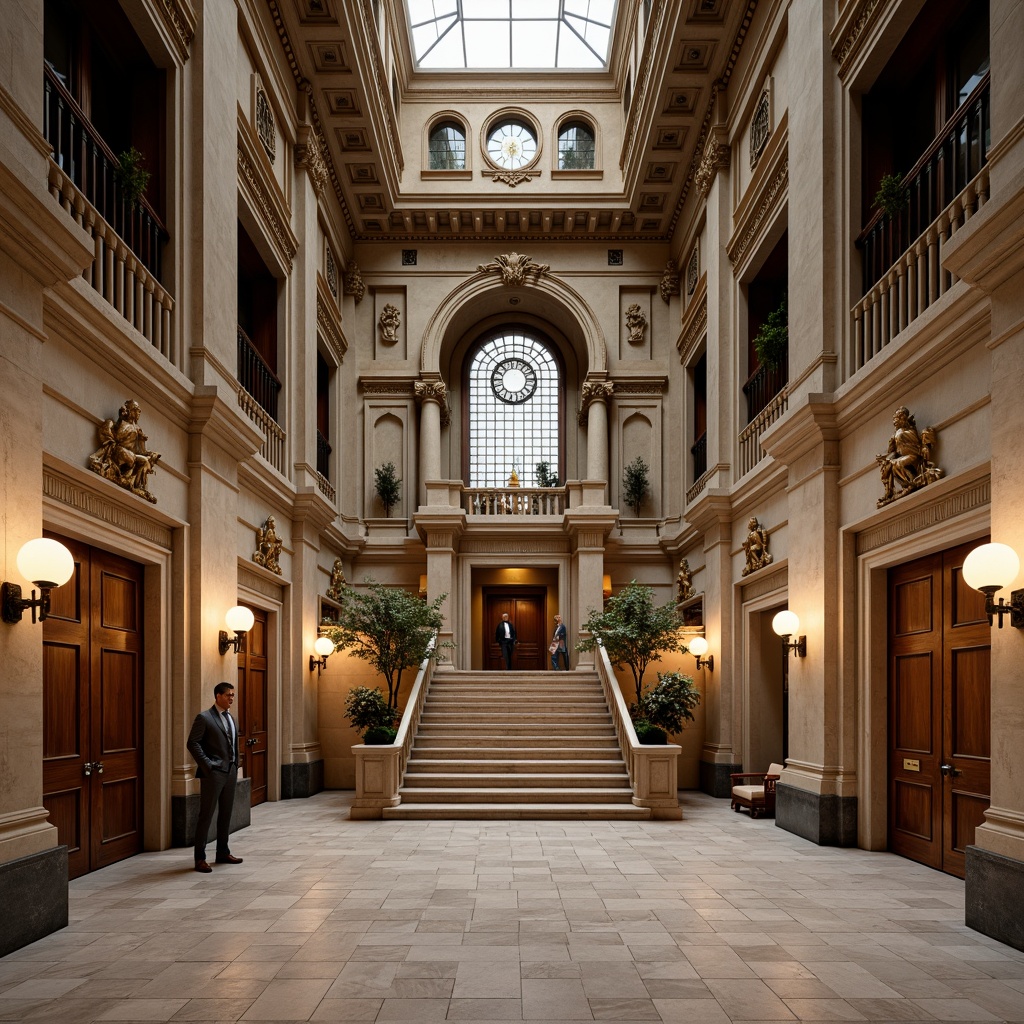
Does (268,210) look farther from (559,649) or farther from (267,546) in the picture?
(559,649)

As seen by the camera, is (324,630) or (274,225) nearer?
(274,225)

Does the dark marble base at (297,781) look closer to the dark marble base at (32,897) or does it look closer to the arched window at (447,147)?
the dark marble base at (32,897)

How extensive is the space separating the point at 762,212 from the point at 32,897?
1337 centimetres

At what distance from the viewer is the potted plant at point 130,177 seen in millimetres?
10023

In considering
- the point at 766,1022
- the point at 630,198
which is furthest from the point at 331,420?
the point at 766,1022

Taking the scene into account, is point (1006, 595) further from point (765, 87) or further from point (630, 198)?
point (630, 198)

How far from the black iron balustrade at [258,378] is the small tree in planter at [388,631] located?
3.62 metres

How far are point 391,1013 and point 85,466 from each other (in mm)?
5509

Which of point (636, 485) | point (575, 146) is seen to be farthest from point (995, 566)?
point (575, 146)

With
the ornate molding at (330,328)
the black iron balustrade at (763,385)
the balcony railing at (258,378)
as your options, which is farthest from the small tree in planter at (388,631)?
the black iron balustrade at (763,385)

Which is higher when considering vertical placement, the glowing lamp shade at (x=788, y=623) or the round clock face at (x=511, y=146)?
the round clock face at (x=511, y=146)

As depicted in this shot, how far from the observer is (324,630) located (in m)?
17.0

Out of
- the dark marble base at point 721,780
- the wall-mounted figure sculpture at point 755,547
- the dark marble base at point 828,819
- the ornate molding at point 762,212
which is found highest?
the ornate molding at point 762,212

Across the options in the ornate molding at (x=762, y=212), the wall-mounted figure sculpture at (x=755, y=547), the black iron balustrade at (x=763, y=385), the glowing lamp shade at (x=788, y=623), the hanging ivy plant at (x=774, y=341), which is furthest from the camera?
the black iron balustrade at (x=763, y=385)
